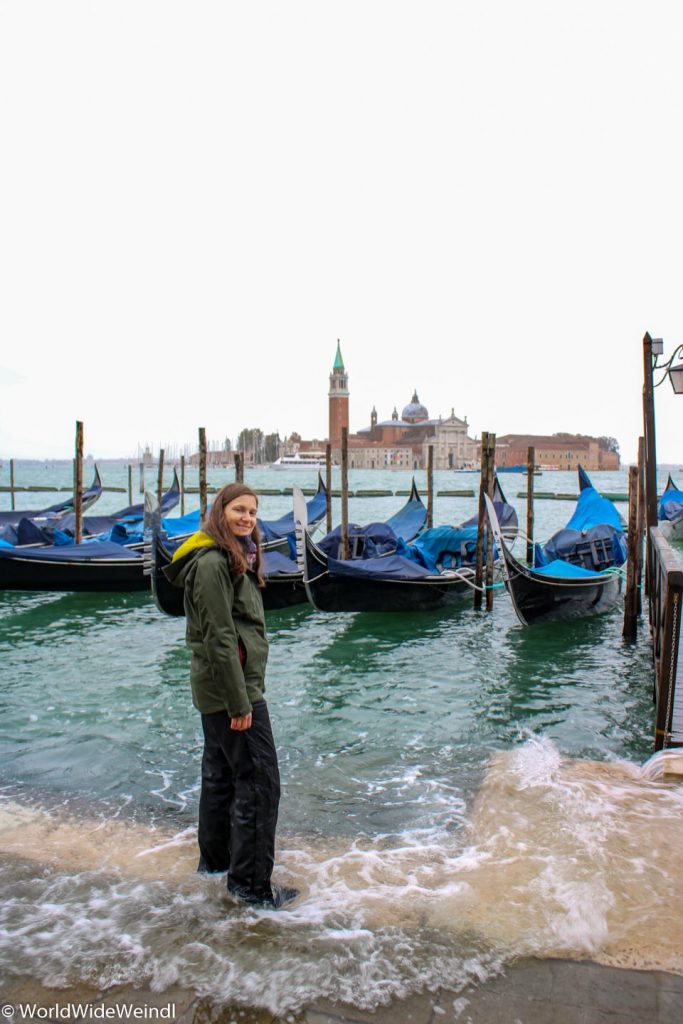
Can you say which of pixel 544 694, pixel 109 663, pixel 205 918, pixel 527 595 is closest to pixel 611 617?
pixel 527 595

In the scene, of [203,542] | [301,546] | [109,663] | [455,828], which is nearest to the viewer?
[203,542]

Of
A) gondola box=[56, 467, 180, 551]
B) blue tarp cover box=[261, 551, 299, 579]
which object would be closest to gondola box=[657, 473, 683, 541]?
blue tarp cover box=[261, 551, 299, 579]

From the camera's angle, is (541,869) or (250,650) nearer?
(250,650)

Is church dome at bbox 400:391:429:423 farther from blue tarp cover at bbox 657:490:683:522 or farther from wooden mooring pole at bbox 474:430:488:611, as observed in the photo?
wooden mooring pole at bbox 474:430:488:611

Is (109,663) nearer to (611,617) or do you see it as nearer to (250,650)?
(250,650)

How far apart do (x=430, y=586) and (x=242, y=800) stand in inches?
208

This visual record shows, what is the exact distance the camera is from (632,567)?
546 centimetres

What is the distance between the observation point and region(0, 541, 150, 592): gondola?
767cm

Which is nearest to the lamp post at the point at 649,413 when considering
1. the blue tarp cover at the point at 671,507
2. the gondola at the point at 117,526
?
the gondola at the point at 117,526

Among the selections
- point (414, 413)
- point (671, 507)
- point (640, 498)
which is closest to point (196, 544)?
point (640, 498)

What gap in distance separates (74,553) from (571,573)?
16.9 ft

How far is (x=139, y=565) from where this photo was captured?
8.20 metres

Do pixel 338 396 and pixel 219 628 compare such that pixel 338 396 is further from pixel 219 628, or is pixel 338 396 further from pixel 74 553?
pixel 219 628

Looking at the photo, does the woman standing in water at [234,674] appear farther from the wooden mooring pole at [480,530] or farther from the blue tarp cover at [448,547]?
the blue tarp cover at [448,547]
